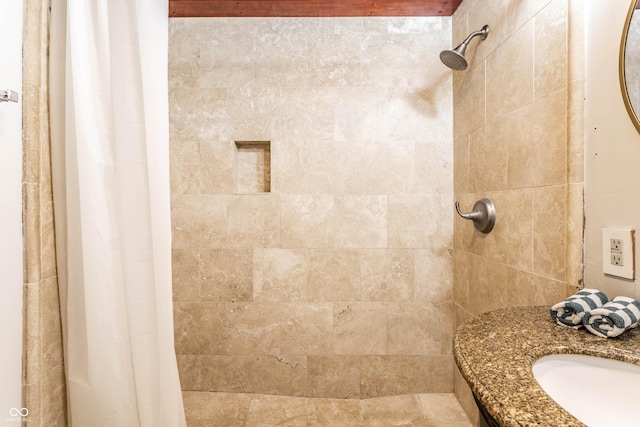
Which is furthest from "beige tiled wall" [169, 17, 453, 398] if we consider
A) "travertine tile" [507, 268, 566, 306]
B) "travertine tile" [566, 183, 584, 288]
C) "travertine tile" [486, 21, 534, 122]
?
"travertine tile" [566, 183, 584, 288]

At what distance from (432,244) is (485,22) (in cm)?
114

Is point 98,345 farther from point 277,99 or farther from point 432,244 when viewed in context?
point 432,244

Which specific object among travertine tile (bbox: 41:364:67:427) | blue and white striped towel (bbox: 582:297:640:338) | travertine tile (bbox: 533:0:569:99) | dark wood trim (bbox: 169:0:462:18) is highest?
dark wood trim (bbox: 169:0:462:18)

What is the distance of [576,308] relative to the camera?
749 millimetres

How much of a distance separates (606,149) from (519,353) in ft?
2.30

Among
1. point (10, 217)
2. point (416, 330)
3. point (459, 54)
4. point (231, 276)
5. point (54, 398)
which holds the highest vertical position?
point (459, 54)

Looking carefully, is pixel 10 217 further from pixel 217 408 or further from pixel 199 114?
pixel 217 408

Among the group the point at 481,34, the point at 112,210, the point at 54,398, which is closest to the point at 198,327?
the point at 54,398

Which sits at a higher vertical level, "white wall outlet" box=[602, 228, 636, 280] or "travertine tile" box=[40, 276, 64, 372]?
"white wall outlet" box=[602, 228, 636, 280]

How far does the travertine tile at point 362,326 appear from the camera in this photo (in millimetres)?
1826

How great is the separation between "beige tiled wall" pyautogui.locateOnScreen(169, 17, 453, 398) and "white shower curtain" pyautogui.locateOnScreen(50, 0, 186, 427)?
799 millimetres

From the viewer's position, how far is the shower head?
1444mm

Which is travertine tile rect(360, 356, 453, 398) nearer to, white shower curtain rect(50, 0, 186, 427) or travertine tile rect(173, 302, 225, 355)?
travertine tile rect(173, 302, 225, 355)

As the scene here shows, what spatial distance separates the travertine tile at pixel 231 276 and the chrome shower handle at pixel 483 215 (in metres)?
1.19
